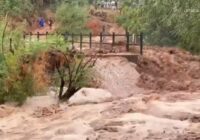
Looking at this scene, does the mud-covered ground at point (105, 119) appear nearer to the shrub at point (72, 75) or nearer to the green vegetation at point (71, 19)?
the shrub at point (72, 75)

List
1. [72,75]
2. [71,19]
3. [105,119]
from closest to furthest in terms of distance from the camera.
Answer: [105,119] → [72,75] → [71,19]

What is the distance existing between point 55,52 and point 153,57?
1039 cm

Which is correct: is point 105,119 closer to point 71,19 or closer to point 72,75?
point 72,75

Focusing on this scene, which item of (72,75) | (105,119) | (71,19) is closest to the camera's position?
(105,119)

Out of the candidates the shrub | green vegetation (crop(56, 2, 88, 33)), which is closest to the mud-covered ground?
the shrub

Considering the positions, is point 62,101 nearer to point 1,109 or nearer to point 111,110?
point 1,109

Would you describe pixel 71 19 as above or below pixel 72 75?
above

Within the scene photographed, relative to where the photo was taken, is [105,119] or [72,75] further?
[72,75]

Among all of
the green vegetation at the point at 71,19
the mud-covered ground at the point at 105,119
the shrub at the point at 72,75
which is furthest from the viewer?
the green vegetation at the point at 71,19

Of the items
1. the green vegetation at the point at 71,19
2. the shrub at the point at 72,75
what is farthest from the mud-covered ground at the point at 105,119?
the green vegetation at the point at 71,19

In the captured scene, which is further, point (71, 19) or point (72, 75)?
point (71, 19)

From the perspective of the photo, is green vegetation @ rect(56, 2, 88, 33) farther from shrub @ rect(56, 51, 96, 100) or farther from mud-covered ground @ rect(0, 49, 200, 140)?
mud-covered ground @ rect(0, 49, 200, 140)

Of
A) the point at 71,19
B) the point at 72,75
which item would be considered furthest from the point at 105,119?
the point at 71,19

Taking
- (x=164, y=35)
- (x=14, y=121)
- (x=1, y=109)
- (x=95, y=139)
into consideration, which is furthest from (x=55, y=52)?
(x=164, y=35)
